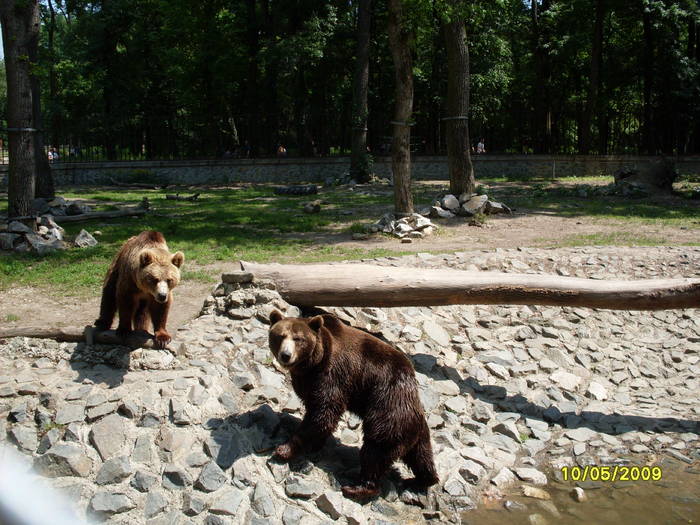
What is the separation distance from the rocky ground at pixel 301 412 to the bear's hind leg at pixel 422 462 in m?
0.14

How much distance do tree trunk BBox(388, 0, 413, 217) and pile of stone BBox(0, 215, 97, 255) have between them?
6.19 metres

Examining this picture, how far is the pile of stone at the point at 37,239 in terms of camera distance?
1169 cm

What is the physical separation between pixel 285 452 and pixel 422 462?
1.14 m

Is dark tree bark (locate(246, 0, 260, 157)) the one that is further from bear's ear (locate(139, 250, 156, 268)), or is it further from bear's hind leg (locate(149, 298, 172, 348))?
bear's ear (locate(139, 250, 156, 268))

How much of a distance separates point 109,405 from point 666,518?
4838 millimetres

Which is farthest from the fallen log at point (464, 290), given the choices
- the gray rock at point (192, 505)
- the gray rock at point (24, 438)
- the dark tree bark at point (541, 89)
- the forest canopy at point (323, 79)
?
the dark tree bark at point (541, 89)

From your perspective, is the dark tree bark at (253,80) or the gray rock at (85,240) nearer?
the gray rock at (85,240)

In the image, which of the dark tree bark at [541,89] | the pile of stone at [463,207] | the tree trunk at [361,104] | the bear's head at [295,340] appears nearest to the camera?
the bear's head at [295,340]

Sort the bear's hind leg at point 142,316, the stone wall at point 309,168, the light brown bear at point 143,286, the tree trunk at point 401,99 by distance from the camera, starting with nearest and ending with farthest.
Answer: the light brown bear at point 143,286, the bear's hind leg at point 142,316, the tree trunk at point 401,99, the stone wall at point 309,168

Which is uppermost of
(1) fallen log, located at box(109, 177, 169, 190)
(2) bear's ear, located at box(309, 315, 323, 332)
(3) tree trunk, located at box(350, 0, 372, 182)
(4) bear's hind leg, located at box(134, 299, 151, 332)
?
(3) tree trunk, located at box(350, 0, 372, 182)

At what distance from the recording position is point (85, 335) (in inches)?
254

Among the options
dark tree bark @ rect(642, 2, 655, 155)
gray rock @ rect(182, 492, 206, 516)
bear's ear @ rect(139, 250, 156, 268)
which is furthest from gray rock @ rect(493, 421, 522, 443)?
dark tree bark @ rect(642, 2, 655, 155)

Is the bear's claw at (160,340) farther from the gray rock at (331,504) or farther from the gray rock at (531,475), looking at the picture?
the gray rock at (531,475)

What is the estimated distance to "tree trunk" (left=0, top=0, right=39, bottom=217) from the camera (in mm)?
13023
